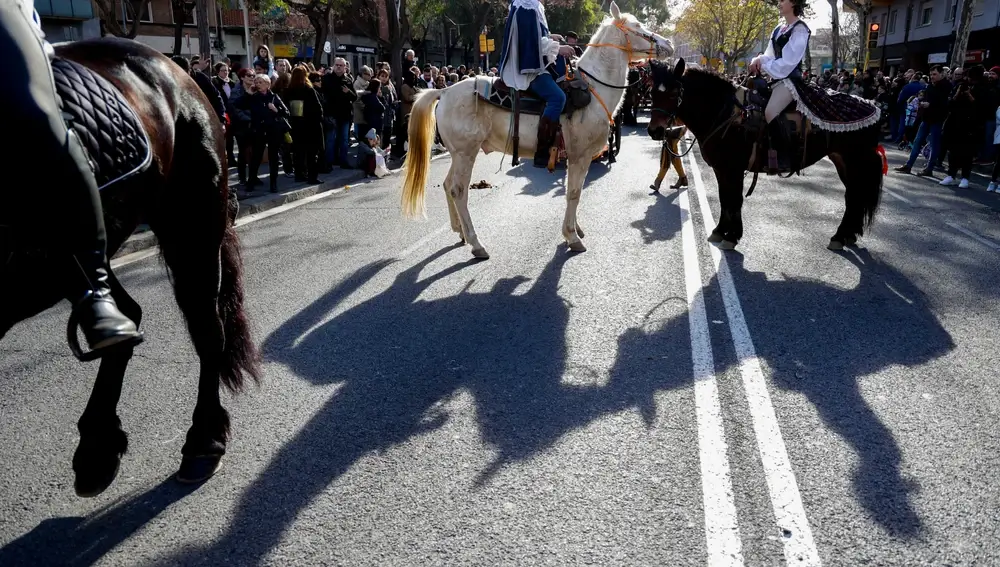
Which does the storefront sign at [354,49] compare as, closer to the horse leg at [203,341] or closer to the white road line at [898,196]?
the white road line at [898,196]

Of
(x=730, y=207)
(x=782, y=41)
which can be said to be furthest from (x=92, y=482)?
(x=782, y=41)

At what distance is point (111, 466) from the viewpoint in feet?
10.2

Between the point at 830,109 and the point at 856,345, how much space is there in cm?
357

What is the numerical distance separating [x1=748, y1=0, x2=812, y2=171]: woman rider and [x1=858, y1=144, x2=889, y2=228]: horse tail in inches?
31.7

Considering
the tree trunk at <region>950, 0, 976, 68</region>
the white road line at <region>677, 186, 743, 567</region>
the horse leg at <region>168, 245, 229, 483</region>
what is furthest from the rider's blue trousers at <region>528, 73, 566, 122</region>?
the tree trunk at <region>950, 0, 976, 68</region>

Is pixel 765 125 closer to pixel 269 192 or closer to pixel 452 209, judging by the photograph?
pixel 452 209

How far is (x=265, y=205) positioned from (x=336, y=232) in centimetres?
263

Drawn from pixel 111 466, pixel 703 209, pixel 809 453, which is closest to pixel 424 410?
pixel 111 466

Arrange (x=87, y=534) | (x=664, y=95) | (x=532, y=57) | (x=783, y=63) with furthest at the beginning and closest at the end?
(x=664, y=95) → (x=783, y=63) → (x=532, y=57) → (x=87, y=534)

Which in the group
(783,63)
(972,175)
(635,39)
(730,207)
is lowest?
(972,175)

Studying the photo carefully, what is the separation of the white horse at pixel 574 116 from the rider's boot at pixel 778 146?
137cm

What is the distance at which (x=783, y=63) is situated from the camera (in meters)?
7.56

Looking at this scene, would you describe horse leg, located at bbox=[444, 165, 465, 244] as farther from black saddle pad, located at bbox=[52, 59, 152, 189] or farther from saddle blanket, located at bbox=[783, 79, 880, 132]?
black saddle pad, located at bbox=[52, 59, 152, 189]

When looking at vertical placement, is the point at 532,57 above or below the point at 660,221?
above
